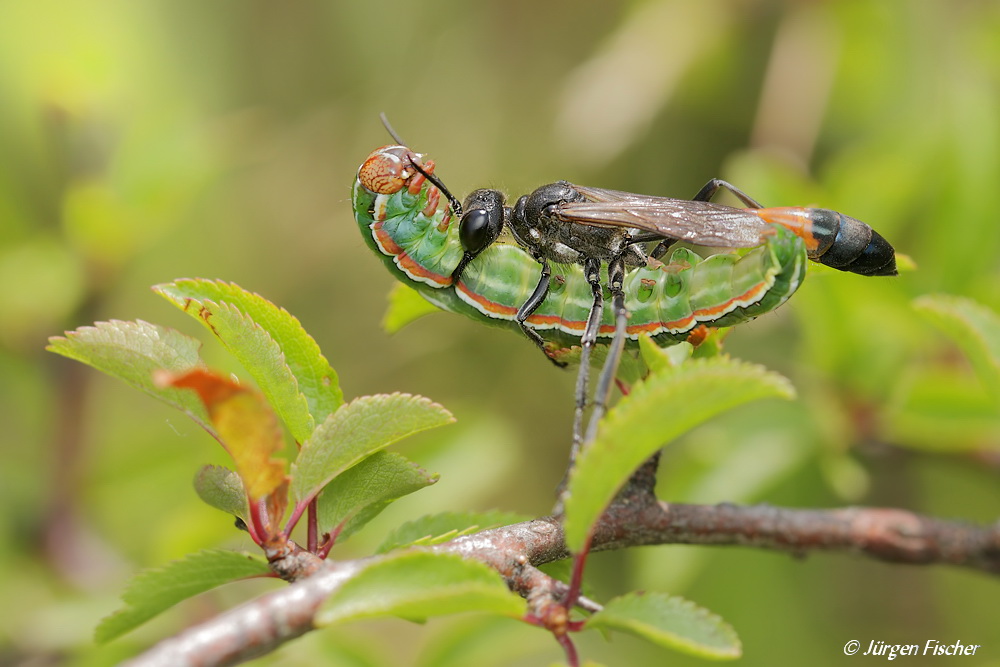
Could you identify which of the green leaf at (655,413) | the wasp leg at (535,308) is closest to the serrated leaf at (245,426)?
the green leaf at (655,413)

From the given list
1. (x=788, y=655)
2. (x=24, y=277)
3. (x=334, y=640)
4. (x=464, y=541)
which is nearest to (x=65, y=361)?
(x=24, y=277)

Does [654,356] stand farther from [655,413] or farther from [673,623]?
[673,623]

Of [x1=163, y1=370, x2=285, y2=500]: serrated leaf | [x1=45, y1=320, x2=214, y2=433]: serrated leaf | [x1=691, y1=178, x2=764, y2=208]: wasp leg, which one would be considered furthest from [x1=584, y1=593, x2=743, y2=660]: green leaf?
[x1=691, y1=178, x2=764, y2=208]: wasp leg

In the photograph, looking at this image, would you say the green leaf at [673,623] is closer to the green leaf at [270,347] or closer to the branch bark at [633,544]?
the branch bark at [633,544]

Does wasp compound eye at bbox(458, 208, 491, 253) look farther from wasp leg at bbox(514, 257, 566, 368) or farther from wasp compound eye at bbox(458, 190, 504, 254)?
wasp leg at bbox(514, 257, 566, 368)

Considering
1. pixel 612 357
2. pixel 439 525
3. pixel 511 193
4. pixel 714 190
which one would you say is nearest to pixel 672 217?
pixel 714 190

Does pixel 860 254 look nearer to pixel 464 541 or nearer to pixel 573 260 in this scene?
pixel 573 260

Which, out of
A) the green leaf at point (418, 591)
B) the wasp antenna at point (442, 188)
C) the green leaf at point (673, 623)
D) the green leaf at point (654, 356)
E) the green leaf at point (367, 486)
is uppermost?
the wasp antenna at point (442, 188)
